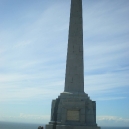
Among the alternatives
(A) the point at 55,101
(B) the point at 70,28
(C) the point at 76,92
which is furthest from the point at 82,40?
(A) the point at 55,101

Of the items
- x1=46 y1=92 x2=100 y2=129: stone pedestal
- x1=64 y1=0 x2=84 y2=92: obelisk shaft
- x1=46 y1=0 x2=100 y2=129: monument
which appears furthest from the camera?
x1=64 y1=0 x2=84 y2=92: obelisk shaft

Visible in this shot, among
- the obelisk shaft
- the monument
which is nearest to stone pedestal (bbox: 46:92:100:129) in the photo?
the monument

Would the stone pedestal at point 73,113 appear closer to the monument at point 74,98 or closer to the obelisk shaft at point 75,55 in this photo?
the monument at point 74,98

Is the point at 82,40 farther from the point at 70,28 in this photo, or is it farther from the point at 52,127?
the point at 52,127

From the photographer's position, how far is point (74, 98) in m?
13.9

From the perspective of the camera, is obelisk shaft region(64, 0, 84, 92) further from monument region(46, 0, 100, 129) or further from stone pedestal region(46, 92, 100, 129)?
stone pedestal region(46, 92, 100, 129)

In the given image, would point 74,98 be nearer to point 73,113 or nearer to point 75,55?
point 73,113

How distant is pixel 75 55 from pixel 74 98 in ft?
10.6

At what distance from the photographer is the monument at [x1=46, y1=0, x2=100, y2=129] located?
13.4 metres

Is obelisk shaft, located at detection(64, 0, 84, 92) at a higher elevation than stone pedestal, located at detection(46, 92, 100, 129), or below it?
higher

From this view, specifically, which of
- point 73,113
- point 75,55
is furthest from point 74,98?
point 75,55

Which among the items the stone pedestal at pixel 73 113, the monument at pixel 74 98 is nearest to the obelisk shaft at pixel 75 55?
the monument at pixel 74 98

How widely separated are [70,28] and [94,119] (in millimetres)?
6954

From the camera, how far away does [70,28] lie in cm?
1575
